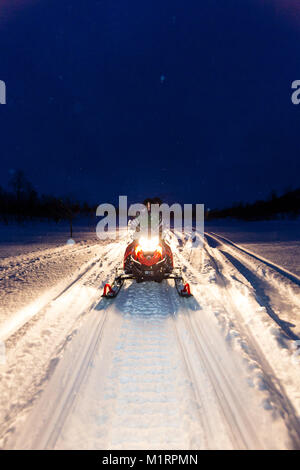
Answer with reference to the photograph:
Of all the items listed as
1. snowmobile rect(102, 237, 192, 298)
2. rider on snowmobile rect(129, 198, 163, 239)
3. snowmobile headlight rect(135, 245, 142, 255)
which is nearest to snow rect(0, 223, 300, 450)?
snowmobile rect(102, 237, 192, 298)

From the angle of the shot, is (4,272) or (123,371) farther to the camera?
(4,272)

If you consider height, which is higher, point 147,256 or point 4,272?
point 147,256

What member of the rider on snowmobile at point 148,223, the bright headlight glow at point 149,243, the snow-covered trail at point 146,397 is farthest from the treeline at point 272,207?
the snow-covered trail at point 146,397

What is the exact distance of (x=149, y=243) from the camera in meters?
6.45

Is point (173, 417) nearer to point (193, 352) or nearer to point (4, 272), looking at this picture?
point (193, 352)

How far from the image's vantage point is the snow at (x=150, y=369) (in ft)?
7.26

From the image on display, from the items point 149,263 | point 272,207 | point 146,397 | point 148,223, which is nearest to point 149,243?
point 149,263

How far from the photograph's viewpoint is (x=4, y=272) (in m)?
8.06

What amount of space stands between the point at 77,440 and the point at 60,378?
0.91m

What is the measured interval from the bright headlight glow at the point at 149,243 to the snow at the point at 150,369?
4.14ft
